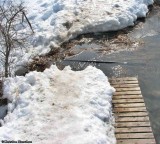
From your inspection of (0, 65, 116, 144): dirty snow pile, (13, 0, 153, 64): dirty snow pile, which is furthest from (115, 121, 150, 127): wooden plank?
(13, 0, 153, 64): dirty snow pile

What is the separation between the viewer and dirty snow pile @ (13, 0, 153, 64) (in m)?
12.8

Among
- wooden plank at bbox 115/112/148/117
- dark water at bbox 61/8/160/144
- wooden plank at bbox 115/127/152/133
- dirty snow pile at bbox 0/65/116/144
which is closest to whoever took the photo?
dirty snow pile at bbox 0/65/116/144

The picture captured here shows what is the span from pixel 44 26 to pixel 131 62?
13.2ft

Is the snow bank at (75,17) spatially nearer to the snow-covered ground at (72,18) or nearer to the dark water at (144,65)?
the snow-covered ground at (72,18)

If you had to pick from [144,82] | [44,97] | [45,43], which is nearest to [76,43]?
[45,43]

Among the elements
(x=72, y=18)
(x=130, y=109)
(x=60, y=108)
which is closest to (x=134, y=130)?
(x=130, y=109)

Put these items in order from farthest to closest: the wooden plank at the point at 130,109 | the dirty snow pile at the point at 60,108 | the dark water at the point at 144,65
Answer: the dark water at the point at 144,65
the wooden plank at the point at 130,109
the dirty snow pile at the point at 60,108

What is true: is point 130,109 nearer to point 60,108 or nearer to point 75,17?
point 60,108

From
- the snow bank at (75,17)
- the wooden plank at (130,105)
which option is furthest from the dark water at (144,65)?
the snow bank at (75,17)

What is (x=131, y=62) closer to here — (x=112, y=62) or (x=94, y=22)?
(x=112, y=62)

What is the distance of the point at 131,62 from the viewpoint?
11.5 meters

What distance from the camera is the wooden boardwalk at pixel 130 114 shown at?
816cm

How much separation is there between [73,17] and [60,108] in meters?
6.37

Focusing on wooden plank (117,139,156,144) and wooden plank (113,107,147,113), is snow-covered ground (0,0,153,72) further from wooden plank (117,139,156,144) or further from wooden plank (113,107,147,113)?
wooden plank (117,139,156,144)
